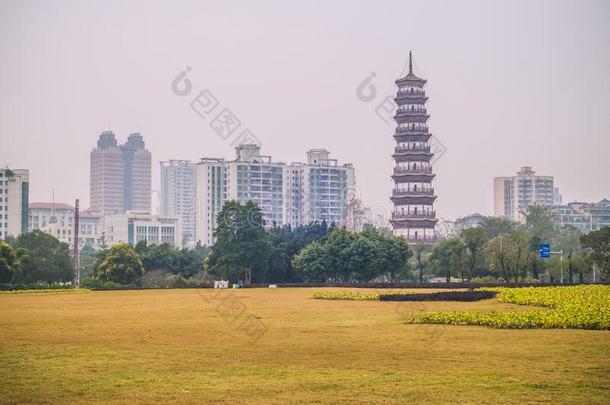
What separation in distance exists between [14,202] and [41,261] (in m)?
96.2

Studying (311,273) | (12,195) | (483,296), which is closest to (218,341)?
(483,296)

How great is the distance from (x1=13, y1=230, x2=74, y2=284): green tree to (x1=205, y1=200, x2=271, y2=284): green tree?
1296 cm

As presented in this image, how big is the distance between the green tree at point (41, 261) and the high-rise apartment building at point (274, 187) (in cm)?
8434

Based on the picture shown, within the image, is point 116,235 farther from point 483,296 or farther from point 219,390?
point 219,390

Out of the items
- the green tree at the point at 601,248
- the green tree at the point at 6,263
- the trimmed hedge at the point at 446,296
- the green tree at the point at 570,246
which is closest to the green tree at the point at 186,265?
the green tree at the point at 6,263

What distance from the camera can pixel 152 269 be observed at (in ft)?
264

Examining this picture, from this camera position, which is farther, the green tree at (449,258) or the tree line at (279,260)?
the green tree at (449,258)

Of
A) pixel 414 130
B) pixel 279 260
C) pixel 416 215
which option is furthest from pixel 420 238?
pixel 279 260

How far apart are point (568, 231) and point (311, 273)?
7607 cm

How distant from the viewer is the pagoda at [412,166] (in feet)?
368

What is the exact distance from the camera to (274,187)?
175 metres

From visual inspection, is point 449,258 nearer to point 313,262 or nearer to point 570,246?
point 313,262

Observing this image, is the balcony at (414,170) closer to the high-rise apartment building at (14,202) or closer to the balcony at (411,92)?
the balcony at (411,92)

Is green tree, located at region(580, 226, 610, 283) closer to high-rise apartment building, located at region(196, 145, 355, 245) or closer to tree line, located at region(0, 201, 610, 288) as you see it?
tree line, located at region(0, 201, 610, 288)
